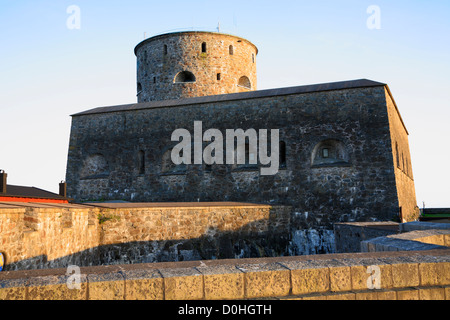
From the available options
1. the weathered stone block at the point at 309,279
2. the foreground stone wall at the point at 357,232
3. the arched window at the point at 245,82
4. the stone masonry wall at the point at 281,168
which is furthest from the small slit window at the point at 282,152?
the weathered stone block at the point at 309,279

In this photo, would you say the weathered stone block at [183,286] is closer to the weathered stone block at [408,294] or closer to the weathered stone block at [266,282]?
the weathered stone block at [266,282]

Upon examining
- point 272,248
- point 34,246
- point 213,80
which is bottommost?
point 272,248

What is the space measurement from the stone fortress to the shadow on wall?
4 cm

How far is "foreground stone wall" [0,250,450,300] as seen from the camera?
3.06 m

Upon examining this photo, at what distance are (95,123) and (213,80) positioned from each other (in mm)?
7999

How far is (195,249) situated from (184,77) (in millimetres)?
14859

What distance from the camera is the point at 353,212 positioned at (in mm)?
15227

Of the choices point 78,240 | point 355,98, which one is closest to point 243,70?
point 355,98

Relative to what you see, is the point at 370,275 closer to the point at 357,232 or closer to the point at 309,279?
the point at 309,279

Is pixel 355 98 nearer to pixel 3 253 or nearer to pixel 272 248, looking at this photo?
pixel 272 248

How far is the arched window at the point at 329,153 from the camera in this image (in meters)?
16.0

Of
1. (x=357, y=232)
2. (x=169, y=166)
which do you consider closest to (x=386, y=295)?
(x=357, y=232)

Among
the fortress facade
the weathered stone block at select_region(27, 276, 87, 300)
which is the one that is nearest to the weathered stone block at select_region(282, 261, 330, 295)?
the weathered stone block at select_region(27, 276, 87, 300)

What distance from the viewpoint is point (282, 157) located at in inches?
664
